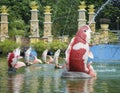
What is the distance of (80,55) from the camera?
2219 centimetres

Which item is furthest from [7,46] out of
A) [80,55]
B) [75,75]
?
[75,75]

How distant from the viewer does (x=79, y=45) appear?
2222 centimetres

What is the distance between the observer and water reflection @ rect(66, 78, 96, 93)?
1748 centimetres

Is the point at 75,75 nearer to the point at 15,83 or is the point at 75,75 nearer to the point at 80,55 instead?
the point at 80,55

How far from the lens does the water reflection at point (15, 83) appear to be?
58.0 feet

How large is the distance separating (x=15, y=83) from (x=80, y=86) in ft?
7.59

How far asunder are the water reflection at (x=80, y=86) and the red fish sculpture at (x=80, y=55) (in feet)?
2.37

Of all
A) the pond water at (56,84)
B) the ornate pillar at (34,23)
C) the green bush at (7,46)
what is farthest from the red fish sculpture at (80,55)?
the ornate pillar at (34,23)

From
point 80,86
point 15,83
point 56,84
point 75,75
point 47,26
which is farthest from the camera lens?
point 47,26

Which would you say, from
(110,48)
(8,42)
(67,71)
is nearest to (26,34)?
(8,42)

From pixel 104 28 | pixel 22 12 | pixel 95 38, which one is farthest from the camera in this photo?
pixel 22 12

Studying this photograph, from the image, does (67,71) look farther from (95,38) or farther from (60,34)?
(60,34)

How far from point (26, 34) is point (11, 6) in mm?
5096

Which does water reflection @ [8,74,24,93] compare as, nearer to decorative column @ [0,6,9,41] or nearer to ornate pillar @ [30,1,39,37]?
ornate pillar @ [30,1,39,37]
